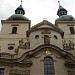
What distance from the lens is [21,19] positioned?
42156mm

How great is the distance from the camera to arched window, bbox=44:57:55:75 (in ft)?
92.5

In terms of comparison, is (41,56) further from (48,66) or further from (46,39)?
(46,39)

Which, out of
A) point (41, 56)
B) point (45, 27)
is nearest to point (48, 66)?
point (41, 56)

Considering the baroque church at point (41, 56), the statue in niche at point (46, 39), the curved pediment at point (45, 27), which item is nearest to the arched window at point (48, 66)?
the baroque church at point (41, 56)

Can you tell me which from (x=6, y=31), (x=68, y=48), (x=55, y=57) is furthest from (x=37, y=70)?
(x=6, y=31)

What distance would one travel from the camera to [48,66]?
2892 centimetres

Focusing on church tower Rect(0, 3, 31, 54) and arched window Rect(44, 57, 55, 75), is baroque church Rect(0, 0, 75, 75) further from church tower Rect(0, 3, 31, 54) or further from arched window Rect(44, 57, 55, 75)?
church tower Rect(0, 3, 31, 54)

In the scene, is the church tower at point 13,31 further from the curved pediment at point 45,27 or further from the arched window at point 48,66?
the arched window at point 48,66

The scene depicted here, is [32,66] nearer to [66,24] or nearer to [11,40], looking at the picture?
[11,40]

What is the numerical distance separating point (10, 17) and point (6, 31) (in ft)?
11.2

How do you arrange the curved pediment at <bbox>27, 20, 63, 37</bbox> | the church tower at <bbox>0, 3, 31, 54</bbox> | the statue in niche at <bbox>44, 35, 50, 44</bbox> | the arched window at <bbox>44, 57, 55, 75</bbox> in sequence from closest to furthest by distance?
the arched window at <bbox>44, 57, 55, 75</bbox>
the statue in niche at <bbox>44, 35, 50, 44</bbox>
the curved pediment at <bbox>27, 20, 63, 37</bbox>
the church tower at <bbox>0, 3, 31, 54</bbox>

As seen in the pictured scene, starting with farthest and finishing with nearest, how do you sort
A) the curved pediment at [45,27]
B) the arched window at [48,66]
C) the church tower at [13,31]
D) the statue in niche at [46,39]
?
the church tower at [13,31] < the curved pediment at [45,27] < the statue in niche at [46,39] < the arched window at [48,66]

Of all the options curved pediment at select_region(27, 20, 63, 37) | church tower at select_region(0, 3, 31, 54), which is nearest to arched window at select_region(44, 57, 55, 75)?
curved pediment at select_region(27, 20, 63, 37)

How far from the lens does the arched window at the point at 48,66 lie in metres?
28.2
